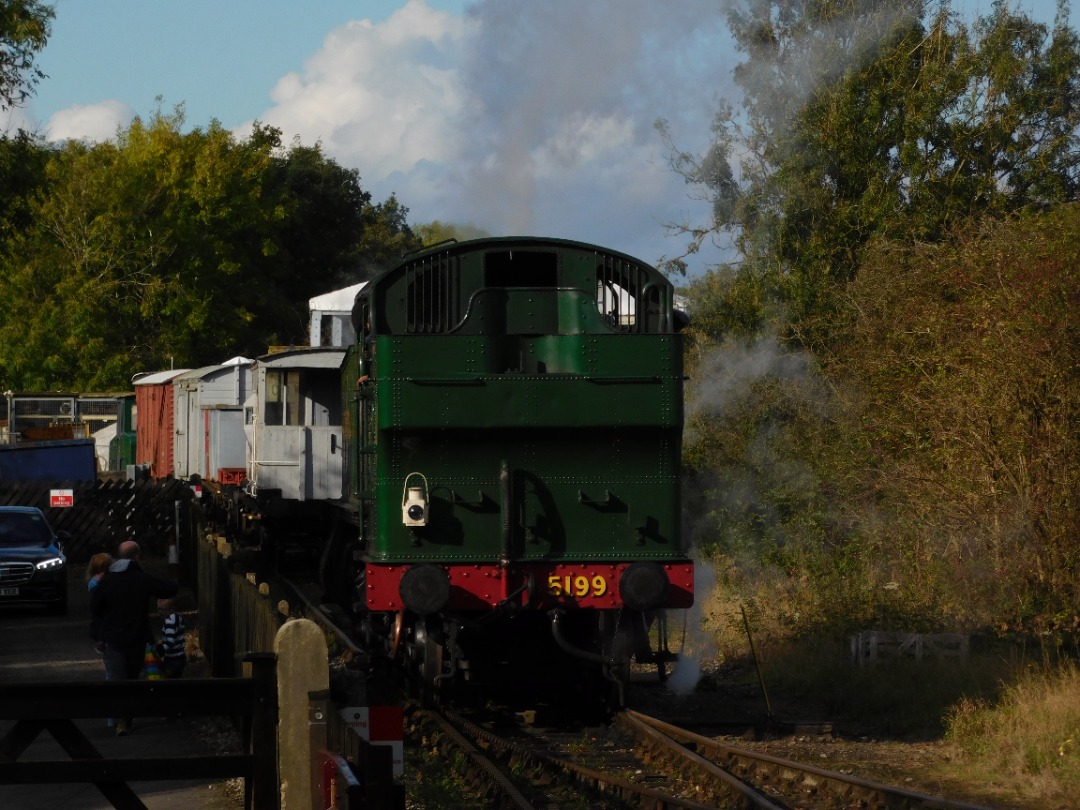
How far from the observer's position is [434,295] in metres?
10.9

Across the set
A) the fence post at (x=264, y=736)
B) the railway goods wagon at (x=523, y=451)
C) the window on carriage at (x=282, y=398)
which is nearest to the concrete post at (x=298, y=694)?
the fence post at (x=264, y=736)

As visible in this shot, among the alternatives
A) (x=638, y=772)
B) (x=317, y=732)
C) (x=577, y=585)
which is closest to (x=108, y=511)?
(x=577, y=585)

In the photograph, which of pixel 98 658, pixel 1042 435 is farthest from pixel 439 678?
pixel 1042 435

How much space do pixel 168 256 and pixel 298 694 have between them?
49.5 m

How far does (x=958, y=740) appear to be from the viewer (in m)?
10.3

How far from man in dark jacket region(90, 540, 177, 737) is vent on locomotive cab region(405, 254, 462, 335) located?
284 centimetres

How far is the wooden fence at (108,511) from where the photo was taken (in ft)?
82.3

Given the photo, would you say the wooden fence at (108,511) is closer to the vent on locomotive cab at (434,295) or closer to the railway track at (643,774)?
the vent on locomotive cab at (434,295)

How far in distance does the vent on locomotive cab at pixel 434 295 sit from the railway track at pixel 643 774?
3.05 metres

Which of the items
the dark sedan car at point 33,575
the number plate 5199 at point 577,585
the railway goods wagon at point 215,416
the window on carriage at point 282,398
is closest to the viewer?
the number plate 5199 at point 577,585

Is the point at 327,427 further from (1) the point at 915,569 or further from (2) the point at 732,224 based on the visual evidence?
(1) the point at 915,569

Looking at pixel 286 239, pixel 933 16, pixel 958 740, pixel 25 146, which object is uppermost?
pixel 286 239

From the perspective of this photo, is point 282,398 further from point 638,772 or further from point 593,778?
point 593,778

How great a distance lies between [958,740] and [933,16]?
1429 cm
